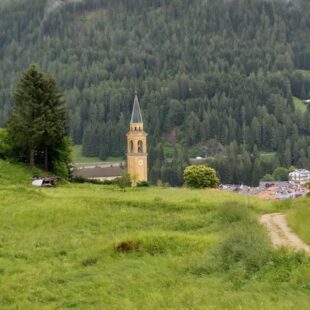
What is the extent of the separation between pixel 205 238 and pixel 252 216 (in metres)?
5.49

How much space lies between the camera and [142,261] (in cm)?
1983

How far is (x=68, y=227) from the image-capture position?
25984 millimetres

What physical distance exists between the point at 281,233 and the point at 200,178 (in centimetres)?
3478

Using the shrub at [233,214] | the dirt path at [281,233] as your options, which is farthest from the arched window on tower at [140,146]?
the shrub at [233,214]

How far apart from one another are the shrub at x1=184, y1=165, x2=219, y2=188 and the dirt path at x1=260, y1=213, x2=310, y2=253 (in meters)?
28.0

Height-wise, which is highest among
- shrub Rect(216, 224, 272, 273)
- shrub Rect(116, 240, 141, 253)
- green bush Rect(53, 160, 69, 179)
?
shrub Rect(216, 224, 272, 273)

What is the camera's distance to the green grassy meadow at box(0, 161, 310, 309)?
634 inches

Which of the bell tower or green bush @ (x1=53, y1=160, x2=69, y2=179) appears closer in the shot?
green bush @ (x1=53, y1=160, x2=69, y2=179)

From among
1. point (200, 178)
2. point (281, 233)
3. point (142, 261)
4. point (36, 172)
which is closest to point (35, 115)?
point (36, 172)

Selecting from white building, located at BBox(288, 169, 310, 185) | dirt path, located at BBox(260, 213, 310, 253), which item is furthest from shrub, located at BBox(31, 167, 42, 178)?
white building, located at BBox(288, 169, 310, 185)

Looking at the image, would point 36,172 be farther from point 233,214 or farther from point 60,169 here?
point 233,214

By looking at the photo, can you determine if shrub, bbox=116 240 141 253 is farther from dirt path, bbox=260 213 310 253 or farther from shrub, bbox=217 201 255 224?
shrub, bbox=217 201 255 224

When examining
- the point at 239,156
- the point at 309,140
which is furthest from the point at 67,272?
the point at 309,140

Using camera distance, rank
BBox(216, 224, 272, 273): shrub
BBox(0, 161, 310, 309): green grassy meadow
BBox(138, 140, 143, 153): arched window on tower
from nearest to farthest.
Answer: BBox(0, 161, 310, 309): green grassy meadow < BBox(216, 224, 272, 273): shrub < BBox(138, 140, 143, 153): arched window on tower
